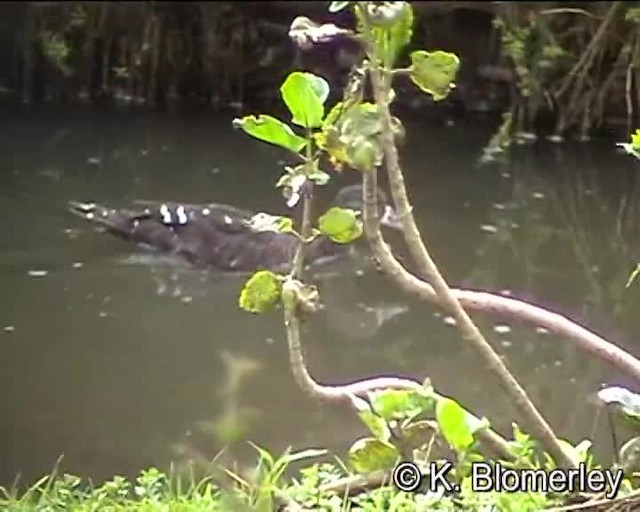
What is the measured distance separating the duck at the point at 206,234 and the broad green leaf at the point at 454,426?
3.59 feet

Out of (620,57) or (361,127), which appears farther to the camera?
(620,57)

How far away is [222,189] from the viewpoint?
3107 millimetres

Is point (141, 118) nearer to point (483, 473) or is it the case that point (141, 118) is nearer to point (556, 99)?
point (556, 99)

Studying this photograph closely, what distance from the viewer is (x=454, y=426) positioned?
1067mm

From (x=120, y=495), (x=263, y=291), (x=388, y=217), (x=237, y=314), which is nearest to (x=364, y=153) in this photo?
(x=263, y=291)

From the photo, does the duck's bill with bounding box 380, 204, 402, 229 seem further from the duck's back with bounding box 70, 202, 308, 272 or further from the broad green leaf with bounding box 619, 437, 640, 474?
the duck's back with bounding box 70, 202, 308, 272

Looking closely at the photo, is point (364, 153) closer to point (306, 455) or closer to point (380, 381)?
point (380, 381)

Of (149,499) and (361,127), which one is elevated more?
(361,127)

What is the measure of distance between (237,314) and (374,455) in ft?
3.36

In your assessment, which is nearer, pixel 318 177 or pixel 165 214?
pixel 318 177

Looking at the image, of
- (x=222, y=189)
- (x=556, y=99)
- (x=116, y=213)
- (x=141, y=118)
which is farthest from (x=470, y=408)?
(x=141, y=118)

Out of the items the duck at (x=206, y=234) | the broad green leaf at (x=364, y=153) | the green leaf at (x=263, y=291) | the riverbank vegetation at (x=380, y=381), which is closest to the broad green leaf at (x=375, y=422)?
the riverbank vegetation at (x=380, y=381)

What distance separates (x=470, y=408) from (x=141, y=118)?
2.75 meters

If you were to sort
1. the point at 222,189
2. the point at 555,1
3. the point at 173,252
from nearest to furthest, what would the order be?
the point at 173,252 < the point at 222,189 < the point at 555,1
